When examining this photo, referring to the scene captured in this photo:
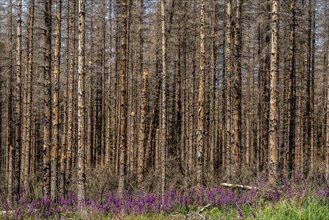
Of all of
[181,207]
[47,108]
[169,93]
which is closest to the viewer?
[181,207]

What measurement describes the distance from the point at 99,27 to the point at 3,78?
10295 millimetres

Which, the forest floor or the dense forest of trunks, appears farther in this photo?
the dense forest of trunks

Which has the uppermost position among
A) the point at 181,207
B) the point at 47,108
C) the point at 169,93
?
the point at 169,93

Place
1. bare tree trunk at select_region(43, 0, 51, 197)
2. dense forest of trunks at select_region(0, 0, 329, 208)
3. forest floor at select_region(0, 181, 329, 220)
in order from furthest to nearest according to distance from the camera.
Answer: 1. dense forest of trunks at select_region(0, 0, 329, 208)
2. bare tree trunk at select_region(43, 0, 51, 197)
3. forest floor at select_region(0, 181, 329, 220)

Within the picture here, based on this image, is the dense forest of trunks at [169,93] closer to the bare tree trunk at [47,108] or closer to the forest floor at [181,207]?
the bare tree trunk at [47,108]

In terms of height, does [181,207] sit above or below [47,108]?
below

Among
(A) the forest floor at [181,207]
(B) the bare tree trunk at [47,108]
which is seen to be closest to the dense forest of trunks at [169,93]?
(B) the bare tree trunk at [47,108]

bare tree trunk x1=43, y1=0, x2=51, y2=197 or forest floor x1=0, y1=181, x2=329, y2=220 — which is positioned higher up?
bare tree trunk x1=43, y1=0, x2=51, y2=197

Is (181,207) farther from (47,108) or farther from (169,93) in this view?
(169,93)

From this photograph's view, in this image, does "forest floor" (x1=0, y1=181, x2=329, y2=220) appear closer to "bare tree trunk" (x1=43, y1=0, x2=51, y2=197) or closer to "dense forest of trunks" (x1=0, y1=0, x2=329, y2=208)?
"dense forest of trunks" (x1=0, y1=0, x2=329, y2=208)

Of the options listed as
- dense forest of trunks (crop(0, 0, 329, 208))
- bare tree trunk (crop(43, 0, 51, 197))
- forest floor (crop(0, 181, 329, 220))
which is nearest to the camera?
forest floor (crop(0, 181, 329, 220))

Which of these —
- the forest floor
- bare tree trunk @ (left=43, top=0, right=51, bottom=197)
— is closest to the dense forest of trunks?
bare tree trunk @ (left=43, top=0, right=51, bottom=197)

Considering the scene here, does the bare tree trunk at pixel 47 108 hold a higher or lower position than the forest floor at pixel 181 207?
higher

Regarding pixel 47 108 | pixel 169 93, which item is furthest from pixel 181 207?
pixel 169 93
